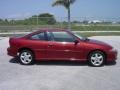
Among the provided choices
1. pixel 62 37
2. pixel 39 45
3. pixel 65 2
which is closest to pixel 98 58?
pixel 62 37

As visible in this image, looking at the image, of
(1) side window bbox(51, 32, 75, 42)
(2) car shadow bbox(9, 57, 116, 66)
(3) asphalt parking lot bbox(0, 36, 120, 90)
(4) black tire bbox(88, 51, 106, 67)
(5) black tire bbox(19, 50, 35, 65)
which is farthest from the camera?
(2) car shadow bbox(9, 57, 116, 66)

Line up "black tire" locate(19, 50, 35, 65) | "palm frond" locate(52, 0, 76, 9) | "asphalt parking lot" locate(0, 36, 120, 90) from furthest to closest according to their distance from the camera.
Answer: "palm frond" locate(52, 0, 76, 9) < "black tire" locate(19, 50, 35, 65) < "asphalt parking lot" locate(0, 36, 120, 90)

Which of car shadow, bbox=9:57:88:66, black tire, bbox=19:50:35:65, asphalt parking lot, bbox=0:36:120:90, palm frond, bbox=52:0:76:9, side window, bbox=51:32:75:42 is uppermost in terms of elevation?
palm frond, bbox=52:0:76:9

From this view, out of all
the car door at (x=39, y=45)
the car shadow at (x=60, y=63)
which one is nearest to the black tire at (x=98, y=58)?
the car shadow at (x=60, y=63)

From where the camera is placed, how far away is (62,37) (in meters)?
11.4

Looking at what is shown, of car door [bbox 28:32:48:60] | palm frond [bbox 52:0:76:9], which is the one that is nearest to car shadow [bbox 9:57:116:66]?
car door [bbox 28:32:48:60]

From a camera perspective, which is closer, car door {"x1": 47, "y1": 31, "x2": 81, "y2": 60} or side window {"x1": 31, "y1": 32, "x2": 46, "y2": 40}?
car door {"x1": 47, "y1": 31, "x2": 81, "y2": 60}

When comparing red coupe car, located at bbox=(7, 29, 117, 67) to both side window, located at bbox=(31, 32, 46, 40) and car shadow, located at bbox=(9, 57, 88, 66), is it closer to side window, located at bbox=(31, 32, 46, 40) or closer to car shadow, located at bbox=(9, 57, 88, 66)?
side window, located at bbox=(31, 32, 46, 40)

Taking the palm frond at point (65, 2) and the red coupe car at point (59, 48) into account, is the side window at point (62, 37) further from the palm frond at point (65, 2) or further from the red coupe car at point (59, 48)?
the palm frond at point (65, 2)

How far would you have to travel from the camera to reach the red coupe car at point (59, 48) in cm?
1105

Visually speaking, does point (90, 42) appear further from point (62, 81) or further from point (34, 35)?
point (62, 81)

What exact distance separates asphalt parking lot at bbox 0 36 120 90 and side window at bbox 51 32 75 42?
0.95 metres

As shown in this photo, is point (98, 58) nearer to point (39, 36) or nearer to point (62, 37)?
point (62, 37)

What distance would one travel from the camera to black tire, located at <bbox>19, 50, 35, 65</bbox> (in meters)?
11.4
